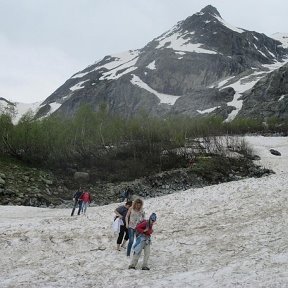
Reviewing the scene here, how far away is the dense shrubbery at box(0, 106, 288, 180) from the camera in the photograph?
59.8 metres

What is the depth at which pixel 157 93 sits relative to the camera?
186m

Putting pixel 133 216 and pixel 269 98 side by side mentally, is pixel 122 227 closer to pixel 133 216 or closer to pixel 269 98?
pixel 133 216

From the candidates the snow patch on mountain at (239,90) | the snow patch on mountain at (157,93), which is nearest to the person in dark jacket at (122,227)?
the snow patch on mountain at (239,90)

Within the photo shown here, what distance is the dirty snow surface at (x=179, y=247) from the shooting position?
44.7ft

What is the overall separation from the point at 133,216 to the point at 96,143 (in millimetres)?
56511

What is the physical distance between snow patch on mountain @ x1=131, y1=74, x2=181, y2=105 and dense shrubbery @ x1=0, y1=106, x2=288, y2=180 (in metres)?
92.3

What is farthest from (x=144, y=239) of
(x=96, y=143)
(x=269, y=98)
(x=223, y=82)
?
(x=223, y=82)

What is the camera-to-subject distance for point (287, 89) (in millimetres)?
126500

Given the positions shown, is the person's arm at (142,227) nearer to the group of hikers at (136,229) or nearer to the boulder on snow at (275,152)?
the group of hikers at (136,229)

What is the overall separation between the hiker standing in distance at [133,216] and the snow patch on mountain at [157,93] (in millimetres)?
158352

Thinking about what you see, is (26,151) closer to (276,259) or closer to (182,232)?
(182,232)

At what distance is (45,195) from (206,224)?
26777 mm

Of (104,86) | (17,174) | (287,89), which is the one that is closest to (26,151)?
(17,174)

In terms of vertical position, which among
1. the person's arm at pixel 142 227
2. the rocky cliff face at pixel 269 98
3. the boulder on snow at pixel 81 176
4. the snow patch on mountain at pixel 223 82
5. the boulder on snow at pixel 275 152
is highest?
the snow patch on mountain at pixel 223 82
